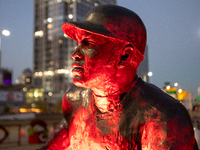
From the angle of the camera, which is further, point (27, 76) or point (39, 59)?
point (39, 59)

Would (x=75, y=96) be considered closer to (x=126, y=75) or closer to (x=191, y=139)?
(x=126, y=75)

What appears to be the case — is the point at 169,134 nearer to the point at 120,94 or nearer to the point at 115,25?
the point at 120,94

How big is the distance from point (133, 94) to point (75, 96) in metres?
0.61

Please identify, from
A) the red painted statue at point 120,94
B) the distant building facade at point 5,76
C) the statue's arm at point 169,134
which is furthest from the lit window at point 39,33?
the statue's arm at point 169,134

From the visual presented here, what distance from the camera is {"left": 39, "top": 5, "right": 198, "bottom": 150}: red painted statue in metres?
1.29

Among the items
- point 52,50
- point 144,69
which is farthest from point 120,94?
point 52,50

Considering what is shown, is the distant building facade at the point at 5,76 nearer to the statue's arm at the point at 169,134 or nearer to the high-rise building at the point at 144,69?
the high-rise building at the point at 144,69

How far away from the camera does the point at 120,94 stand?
5.03ft

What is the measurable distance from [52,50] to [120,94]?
64681mm

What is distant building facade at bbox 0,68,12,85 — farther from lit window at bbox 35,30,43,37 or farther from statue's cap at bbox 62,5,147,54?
statue's cap at bbox 62,5,147,54

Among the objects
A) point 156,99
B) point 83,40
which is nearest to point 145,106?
point 156,99

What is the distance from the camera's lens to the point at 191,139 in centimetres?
129

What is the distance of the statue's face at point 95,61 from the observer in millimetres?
1410

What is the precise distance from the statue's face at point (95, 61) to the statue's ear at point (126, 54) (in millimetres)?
46
